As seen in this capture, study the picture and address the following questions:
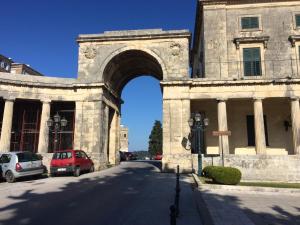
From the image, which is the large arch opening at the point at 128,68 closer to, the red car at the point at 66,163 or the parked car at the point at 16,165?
the red car at the point at 66,163

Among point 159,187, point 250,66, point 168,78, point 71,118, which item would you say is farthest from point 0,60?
point 159,187

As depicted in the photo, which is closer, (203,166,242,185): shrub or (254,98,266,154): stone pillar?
(203,166,242,185): shrub

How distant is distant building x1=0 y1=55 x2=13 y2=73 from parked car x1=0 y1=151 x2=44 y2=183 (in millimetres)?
51343

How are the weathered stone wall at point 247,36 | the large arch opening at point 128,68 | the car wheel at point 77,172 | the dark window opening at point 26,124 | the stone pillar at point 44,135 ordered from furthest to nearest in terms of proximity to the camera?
the dark window opening at point 26,124
the large arch opening at point 128,68
the weathered stone wall at point 247,36
the stone pillar at point 44,135
the car wheel at point 77,172

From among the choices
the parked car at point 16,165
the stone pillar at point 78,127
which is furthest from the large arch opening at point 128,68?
the parked car at point 16,165

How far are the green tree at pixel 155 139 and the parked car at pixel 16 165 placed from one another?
49.7 metres

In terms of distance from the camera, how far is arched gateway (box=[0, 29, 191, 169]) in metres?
22.0

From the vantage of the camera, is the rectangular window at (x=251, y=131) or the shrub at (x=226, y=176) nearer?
the shrub at (x=226, y=176)

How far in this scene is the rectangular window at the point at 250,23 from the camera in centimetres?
2459

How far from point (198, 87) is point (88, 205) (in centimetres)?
1536

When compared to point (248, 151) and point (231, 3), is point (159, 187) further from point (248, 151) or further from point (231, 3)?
point (231, 3)

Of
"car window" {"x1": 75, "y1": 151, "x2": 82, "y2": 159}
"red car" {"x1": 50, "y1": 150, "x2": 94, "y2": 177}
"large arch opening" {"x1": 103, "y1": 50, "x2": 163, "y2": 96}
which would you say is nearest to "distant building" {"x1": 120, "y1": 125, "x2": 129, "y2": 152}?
"large arch opening" {"x1": 103, "y1": 50, "x2": 163, "y2": 96}

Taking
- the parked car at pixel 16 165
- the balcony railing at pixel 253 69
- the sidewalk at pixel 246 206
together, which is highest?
the balcony railing at pixel 253 69

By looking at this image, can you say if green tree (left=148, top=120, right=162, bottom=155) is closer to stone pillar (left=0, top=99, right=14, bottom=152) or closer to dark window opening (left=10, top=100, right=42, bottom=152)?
dark window opening (left=10, top=100, right=42, bottom=152)
